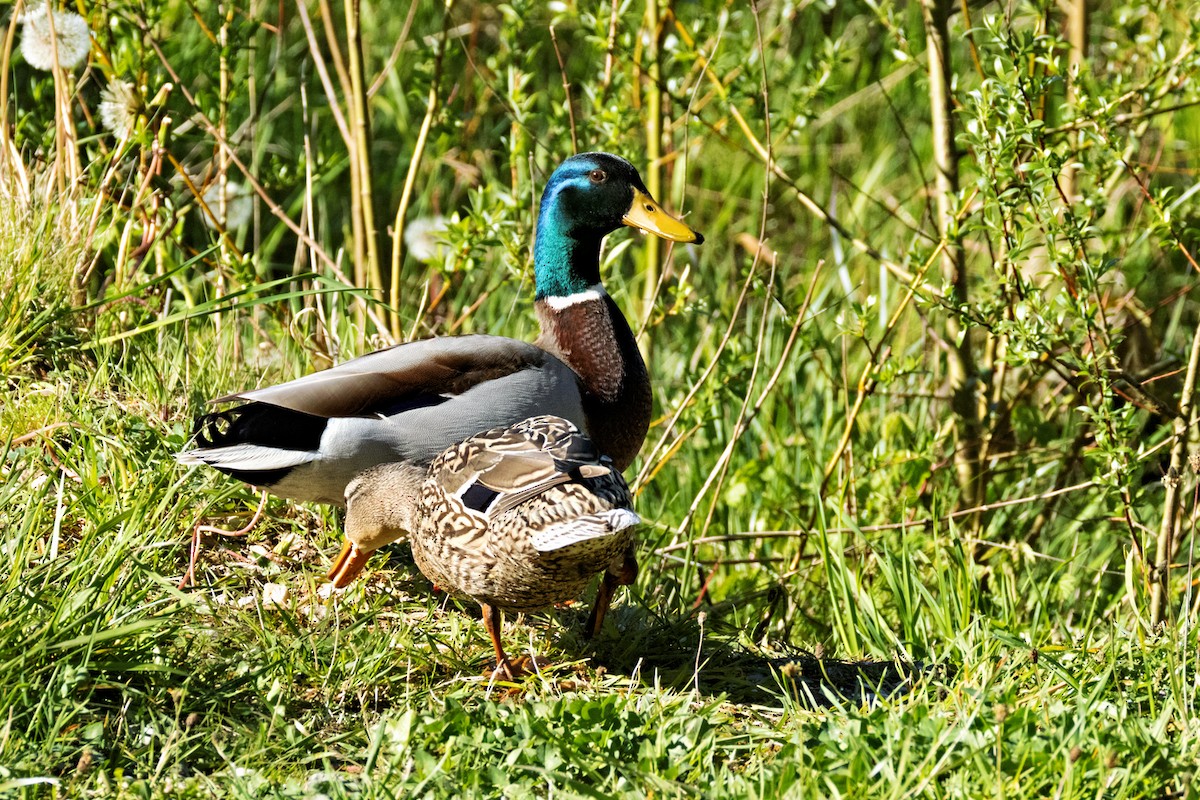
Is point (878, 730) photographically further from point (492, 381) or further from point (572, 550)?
point (492, 381)

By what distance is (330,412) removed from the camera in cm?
373

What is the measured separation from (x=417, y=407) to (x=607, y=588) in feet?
2.40

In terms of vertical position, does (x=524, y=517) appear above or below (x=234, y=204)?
below

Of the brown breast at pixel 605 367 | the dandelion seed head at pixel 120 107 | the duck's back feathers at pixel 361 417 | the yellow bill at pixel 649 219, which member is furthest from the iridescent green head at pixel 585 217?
the dandelion seed head at pixel 120 107

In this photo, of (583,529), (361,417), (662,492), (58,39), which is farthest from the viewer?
(662,492)

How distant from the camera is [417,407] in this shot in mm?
3859

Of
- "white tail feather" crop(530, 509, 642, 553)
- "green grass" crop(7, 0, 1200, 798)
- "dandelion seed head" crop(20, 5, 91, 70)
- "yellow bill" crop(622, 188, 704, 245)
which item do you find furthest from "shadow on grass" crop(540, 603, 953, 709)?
"dandelion seed head" crop(20, 5, 91, 70)

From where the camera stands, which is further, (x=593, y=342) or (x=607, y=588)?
(x=593, y=342)

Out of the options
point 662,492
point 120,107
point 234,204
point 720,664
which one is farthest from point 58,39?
point 720,664

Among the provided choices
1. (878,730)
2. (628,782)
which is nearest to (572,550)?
Answer: (628,782)

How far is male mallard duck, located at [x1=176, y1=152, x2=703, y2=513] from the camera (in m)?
3.74

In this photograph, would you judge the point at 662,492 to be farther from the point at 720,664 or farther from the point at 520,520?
the point at 520,520

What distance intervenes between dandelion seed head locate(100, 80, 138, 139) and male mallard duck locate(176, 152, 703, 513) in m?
1.51

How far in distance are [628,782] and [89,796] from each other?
1057mm
